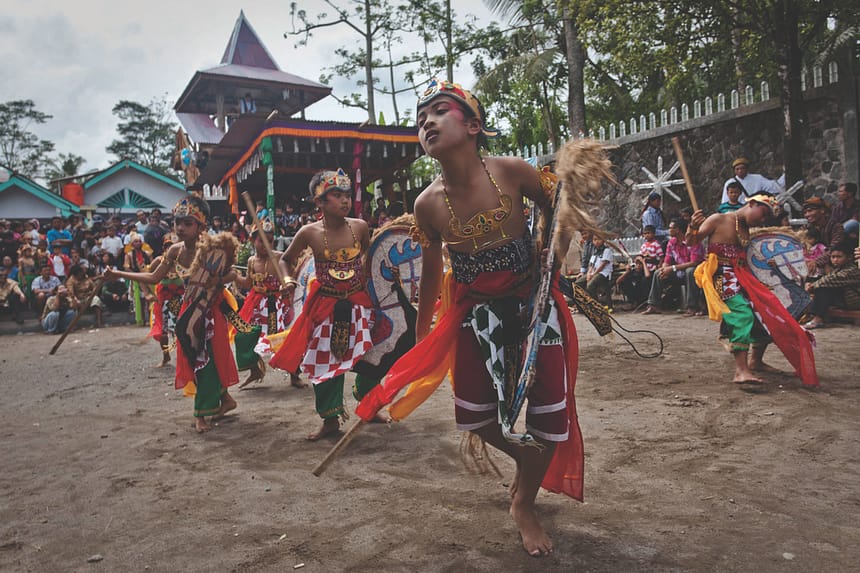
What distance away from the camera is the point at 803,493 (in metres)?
3.15

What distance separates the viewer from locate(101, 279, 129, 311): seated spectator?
595 inches

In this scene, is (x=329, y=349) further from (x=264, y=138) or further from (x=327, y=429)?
(x=264, y=138)

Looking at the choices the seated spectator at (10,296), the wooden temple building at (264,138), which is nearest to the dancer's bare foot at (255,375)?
the wooden temple building at (264,138)

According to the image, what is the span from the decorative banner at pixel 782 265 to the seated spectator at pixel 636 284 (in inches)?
228

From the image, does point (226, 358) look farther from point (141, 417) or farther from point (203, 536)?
point (203, 536)

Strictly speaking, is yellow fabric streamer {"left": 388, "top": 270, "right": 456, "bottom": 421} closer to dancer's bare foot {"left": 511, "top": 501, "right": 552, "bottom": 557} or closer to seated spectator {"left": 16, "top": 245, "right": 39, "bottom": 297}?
dancer's bare foot {"left": 511, "top": 501, "right": 552, "bottom": 557}

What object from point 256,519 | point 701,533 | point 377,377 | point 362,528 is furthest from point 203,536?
point 701,533

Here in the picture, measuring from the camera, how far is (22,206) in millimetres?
25094

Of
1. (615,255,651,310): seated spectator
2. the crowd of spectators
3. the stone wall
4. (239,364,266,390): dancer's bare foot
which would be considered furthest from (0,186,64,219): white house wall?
(615,255,651,310): seated spectator

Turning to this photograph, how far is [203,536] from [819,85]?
38.7ft

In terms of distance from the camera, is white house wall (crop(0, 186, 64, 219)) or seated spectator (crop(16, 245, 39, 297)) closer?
seated spectator (crop(16, 245, 39, 297))

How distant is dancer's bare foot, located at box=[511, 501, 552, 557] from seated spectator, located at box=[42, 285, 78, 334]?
13377 millimetres

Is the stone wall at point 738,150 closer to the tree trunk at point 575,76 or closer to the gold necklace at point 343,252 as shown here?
the tree trunk at point 575,76

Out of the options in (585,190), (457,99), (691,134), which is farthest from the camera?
(691,134)
